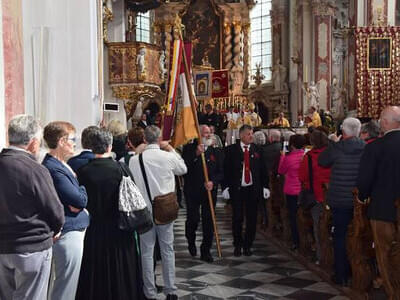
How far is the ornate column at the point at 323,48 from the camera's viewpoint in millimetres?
22484

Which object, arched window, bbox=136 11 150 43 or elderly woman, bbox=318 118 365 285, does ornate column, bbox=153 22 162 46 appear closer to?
arched window, bbox=136 11 150 43

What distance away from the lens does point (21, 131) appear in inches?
137

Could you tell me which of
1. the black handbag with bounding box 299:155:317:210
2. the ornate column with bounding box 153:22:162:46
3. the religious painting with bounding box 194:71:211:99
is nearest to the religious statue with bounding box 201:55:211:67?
the ornate column with bounding box 153:22:162:46

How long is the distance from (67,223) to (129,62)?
42.4 ft

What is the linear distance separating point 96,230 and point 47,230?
1104 millimetres

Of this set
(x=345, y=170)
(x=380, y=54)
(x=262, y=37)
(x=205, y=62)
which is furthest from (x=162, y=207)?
(x=262, y=37)

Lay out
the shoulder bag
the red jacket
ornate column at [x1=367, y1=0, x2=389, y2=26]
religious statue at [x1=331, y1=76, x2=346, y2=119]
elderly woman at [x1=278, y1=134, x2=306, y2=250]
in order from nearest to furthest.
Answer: the shoulder bag < the red jacket < elderly woman at [x1=278, y1=134, x2=306, y2=250] < ornate column at [x1=367, y1=0, x2=389, y2=26] < religious statue at [x1=331, y1=76, x2=346, y2=119]

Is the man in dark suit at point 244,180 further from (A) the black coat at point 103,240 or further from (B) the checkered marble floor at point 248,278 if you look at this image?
(A) the black coat at point 103,240

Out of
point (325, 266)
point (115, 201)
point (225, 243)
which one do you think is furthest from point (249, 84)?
point (115, 201)

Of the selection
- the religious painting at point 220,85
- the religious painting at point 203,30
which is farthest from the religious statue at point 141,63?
the religious painting at point 203,30

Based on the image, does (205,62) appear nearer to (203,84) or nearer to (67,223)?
(203,84)

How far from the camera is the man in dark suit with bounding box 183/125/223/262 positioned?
772 centimetres

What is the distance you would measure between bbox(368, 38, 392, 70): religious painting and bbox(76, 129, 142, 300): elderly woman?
52.5ft

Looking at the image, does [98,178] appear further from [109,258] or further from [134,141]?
[134,141]
